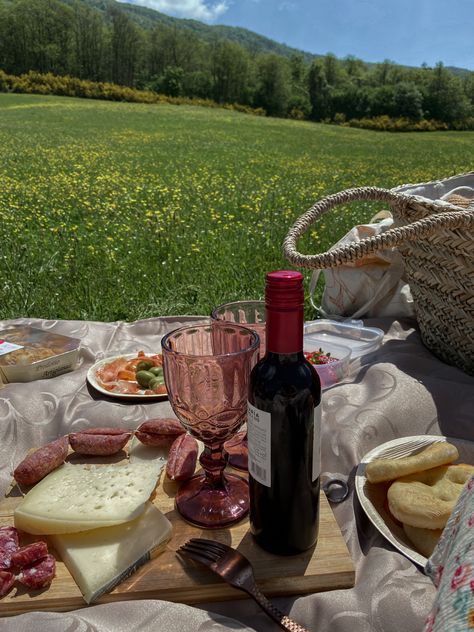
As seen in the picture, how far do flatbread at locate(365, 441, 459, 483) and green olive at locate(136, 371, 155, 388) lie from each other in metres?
1.01

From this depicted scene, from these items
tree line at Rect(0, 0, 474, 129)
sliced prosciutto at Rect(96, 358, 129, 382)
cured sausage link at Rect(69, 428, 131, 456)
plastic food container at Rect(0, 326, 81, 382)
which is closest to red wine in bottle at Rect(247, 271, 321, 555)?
cured sausage link at Rect(69, 428, 131, 456)

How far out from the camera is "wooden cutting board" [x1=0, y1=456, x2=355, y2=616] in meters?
1.19

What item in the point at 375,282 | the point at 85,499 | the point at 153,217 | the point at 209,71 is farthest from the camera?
the point at 209,71

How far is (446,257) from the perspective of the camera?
2305mm

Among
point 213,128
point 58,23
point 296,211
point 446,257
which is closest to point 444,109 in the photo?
point 213,128

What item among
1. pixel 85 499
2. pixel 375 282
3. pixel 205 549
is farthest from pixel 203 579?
pixel 375 282

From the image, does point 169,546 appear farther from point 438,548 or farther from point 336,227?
point 336,227

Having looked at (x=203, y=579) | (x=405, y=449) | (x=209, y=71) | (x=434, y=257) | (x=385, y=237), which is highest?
(x=209, y=71)

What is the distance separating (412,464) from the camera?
4.66 feet

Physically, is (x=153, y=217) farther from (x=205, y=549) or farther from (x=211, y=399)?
(x=205, y=549)

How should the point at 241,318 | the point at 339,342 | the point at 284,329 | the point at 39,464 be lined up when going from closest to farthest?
the point at 284,329
the point at 39,464
the point at 241,318
the point at 339,342

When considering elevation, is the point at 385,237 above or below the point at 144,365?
above

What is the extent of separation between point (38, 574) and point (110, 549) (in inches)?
5.9

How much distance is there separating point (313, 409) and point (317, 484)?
20cm
